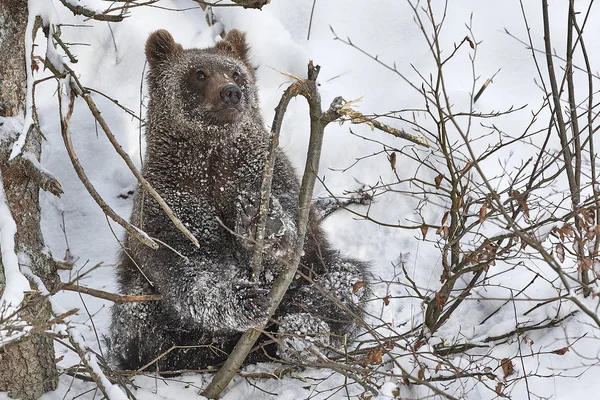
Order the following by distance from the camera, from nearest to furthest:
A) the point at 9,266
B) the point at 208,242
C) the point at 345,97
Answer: the point at 9,266 < the point at 208,242 < the point at 345,97

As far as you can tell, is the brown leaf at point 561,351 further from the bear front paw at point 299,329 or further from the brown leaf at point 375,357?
the bear front paw at point 299,329

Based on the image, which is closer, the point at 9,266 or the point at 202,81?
the point at 9,266

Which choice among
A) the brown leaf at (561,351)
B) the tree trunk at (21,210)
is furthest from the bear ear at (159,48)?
the brown leaf at (561,351)

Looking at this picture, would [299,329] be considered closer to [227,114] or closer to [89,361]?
[227,114]

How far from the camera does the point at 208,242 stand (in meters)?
5.05

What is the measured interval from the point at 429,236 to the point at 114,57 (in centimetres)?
406

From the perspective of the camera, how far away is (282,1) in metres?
8.33

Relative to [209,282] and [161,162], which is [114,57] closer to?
[161,162]

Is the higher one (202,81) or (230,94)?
(202,81)

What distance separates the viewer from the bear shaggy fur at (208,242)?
488 cm

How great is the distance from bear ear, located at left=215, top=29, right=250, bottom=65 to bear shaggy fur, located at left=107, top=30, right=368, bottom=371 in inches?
12.7

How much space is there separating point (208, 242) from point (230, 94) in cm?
107

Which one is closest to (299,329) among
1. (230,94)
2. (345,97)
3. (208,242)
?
(208,242)

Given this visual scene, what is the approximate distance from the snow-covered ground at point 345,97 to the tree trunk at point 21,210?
131 cm
